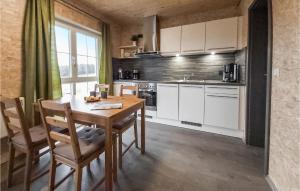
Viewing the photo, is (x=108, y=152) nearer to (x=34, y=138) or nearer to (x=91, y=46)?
(x=34, y=138)

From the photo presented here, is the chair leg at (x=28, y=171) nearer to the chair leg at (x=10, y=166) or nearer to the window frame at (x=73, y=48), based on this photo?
the chair leg at (x=10, y=166)

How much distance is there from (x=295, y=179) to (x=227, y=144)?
4.45 ft

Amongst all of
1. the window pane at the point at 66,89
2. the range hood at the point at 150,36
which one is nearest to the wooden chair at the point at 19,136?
the window pane at the point at 66,89

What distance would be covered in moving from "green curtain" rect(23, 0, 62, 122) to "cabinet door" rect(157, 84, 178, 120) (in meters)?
1.97

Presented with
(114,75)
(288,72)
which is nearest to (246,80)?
(288,72)

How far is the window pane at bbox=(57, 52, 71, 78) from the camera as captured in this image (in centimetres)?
291

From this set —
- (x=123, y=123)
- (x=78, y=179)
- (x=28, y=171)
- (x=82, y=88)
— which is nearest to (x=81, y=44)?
(x=82, y=88)

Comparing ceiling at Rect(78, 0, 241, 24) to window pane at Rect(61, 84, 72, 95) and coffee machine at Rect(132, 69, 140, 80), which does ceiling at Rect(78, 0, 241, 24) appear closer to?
coffee machine at Rect(132, 69, 140, 80)

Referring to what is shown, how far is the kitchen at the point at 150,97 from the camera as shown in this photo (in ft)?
4.61

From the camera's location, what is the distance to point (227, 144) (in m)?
2.56

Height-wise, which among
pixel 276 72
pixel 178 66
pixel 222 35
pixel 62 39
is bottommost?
pixel 276 72

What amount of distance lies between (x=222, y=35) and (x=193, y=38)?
547mm

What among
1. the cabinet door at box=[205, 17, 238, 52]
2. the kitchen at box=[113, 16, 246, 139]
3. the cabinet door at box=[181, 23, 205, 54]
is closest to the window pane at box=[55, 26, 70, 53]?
the kitchen at box=[113, 16, 246, 139]

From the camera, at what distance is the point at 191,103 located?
3.19m
